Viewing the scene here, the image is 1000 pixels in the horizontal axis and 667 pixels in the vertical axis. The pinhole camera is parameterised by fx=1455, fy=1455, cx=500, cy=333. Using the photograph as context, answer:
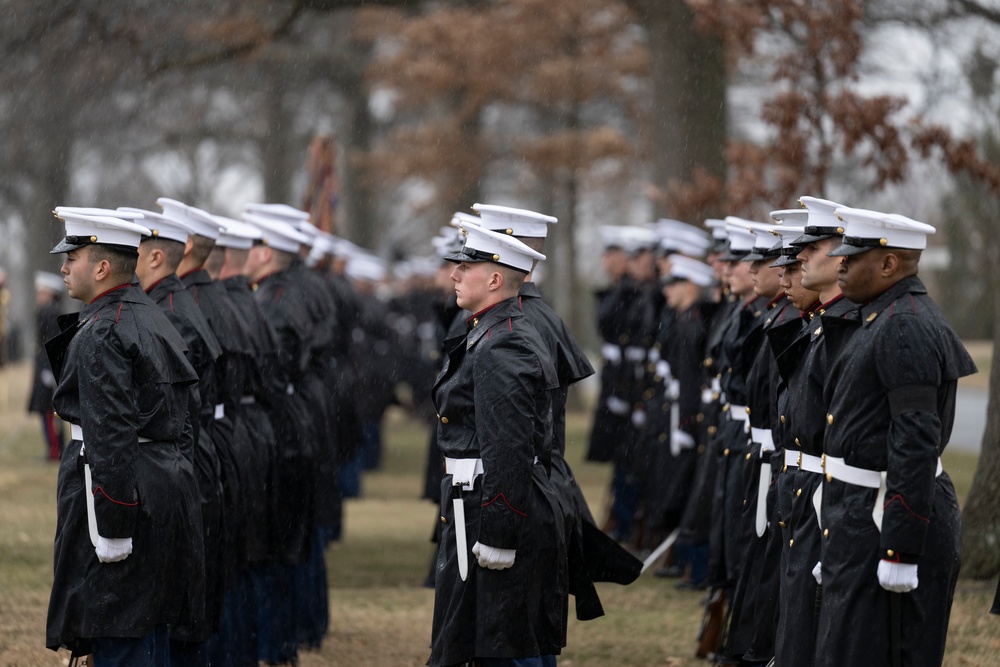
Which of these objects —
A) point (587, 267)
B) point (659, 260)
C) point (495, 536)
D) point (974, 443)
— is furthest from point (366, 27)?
point (587, 267)

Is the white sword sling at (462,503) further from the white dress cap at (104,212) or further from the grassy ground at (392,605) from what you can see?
the grassy ground at (392,605)

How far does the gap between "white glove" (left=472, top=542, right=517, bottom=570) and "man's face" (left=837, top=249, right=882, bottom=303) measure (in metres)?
1.69

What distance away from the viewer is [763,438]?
24.6ft

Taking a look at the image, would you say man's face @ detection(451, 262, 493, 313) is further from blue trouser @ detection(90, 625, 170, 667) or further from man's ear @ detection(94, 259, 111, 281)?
blue trouser @ detection(90, 625, 170, 667)

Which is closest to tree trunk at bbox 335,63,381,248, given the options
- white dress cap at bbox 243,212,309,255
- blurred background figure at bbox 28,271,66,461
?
blurred background figure at bbox 28,271,66,461

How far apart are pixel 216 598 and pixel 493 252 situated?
2.42 m

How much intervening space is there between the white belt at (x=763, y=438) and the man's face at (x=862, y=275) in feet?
6.84

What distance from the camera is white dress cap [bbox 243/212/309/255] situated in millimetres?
9203

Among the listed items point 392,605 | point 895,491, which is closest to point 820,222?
point 895,491

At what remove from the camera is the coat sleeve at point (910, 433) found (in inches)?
196

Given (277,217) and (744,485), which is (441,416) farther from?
(277,217)

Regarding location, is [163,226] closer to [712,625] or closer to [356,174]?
[712,625]

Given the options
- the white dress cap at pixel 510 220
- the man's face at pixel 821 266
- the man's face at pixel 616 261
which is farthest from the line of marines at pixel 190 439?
the man's face at pixel 616 261

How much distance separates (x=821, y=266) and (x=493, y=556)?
1.77 meters
